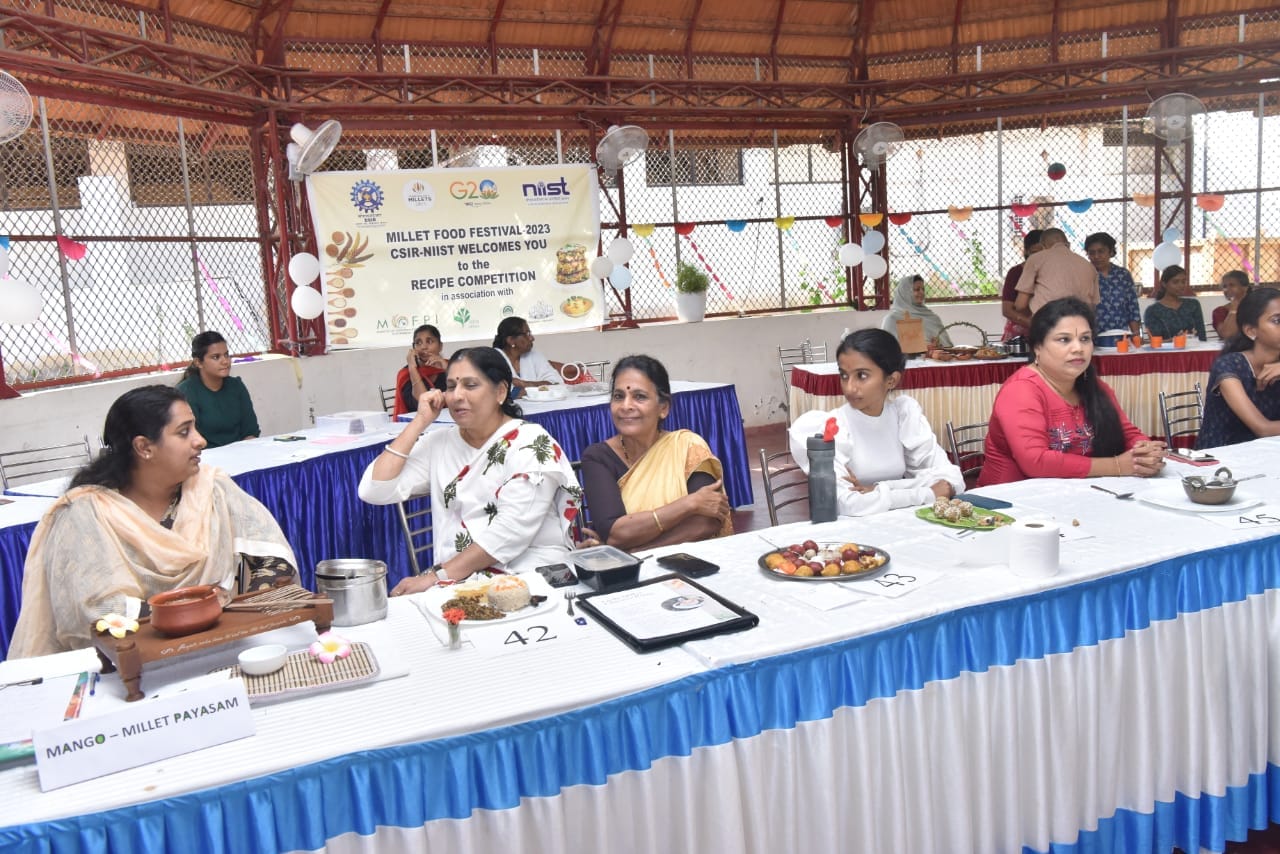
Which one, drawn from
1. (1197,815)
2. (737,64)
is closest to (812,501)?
(1197,815)

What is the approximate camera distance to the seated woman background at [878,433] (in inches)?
131

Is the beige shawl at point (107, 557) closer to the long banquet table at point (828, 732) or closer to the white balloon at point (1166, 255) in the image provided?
the long banquet table at point (828, 732)

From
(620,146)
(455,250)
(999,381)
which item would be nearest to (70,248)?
(455,250)

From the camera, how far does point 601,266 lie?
932cm

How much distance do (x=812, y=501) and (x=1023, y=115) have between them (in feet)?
29.0

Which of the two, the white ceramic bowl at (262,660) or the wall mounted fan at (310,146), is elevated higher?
the wall mounted fan at (310,146)

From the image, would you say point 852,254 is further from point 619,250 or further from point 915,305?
point 619,250

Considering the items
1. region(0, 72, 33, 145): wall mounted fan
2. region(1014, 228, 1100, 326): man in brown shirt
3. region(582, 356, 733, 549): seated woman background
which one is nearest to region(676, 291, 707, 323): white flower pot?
region(1014, 228, 1100, 326): man in brown shirt

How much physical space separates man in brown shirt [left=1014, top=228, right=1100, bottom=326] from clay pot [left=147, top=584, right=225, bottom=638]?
658 centimetres

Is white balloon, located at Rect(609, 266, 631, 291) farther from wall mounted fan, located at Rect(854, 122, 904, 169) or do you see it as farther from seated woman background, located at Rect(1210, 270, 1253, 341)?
seated woman background, located at Rect(1210, 270, 1253, 341)

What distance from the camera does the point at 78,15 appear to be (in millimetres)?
6855

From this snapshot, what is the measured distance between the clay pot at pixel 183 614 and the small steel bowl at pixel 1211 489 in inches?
95.9

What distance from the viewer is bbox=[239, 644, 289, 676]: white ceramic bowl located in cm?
180

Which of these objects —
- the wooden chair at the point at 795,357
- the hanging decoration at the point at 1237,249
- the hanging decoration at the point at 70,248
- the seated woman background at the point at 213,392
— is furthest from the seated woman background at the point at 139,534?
the hanging decoration at the point at 1237,249
